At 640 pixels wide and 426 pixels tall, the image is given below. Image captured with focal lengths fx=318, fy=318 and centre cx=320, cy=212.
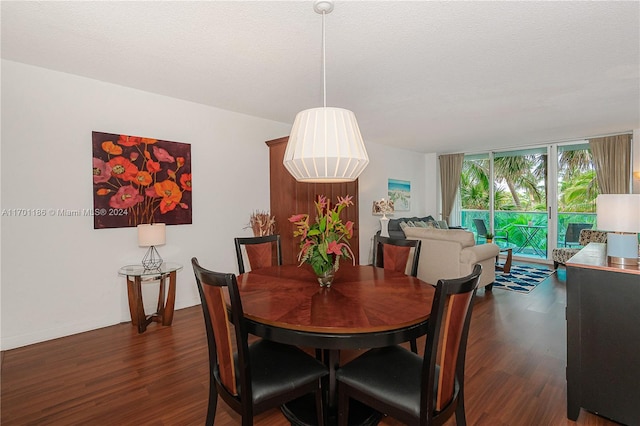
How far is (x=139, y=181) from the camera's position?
11.3 ft

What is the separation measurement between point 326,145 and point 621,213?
6.23 ft

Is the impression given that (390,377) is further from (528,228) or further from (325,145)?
(528,228)

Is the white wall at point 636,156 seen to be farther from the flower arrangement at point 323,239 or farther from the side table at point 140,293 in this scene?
the side table at point 140,293

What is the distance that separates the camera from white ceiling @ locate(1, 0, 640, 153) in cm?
205

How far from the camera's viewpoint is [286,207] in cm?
443

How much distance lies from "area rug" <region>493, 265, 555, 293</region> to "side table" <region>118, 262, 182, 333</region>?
4.45 metres

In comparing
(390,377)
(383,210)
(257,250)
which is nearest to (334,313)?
(390,377)

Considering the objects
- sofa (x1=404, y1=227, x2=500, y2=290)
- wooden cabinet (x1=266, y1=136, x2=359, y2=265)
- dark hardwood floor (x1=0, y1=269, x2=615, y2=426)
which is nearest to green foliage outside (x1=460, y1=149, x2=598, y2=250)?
sofa (x1=404, y1=227, x2=500, y2=290)

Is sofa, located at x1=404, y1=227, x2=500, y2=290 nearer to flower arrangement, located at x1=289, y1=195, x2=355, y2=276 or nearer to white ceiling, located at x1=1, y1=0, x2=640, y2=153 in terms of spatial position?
white ceiling, located at x1=1, y1=0, x2=640, y2=153

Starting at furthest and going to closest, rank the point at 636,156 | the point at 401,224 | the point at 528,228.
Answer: the point at 528,228, the point at 401,224, the point at 636,156

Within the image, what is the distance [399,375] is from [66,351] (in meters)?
2.90

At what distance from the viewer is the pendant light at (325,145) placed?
69.9 inches

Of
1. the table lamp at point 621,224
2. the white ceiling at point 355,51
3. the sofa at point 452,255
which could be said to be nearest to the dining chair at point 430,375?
the table lamp at point 621,224

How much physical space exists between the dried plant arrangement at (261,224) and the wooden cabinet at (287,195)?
0.47 feet
